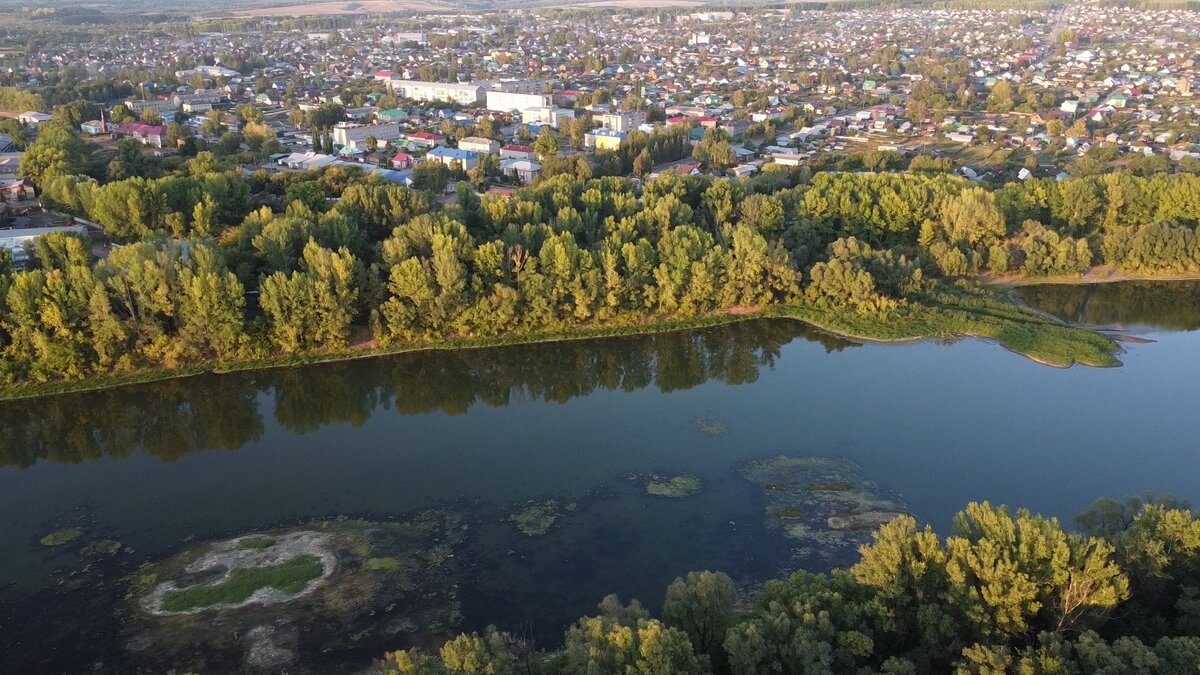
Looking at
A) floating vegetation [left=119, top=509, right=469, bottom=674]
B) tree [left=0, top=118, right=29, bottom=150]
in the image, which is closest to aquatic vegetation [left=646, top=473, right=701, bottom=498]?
floating vegetation [left=119, top=509, right=469, bottom=674]

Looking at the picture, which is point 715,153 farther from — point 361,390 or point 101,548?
point 101,548

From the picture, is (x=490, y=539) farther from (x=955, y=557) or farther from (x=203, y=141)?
(x=203, y=141)

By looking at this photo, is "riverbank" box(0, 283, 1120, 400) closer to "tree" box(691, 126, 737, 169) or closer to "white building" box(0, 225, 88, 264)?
"white building" box(0, 225, 88, 264)

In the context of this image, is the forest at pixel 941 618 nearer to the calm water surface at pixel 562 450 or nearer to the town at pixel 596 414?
the town at pixel 596 414

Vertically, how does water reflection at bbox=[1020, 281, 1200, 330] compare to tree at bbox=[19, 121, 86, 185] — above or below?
below

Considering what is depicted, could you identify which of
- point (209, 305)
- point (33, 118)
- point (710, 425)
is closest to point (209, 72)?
point (33, 118)

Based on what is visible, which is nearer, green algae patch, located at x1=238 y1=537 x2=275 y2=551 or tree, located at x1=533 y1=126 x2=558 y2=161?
green algae patch, located at x1=238 y1=537 x2=275 y2=551

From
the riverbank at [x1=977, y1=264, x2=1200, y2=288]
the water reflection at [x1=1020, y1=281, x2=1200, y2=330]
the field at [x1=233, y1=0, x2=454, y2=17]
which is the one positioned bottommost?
the water reflection at [x1=1020, y1=281, x2=1200, y2=330]

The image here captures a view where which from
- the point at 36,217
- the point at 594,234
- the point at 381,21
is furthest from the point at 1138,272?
the point at 381,21
